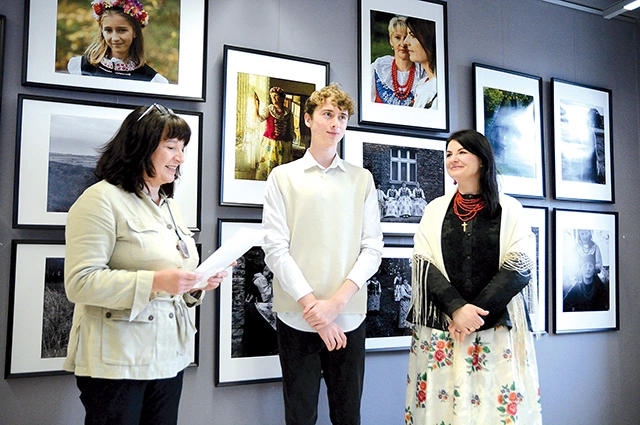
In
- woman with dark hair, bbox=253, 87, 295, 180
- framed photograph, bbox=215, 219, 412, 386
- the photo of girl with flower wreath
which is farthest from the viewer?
woman with dark hair, bbox=253, 87, 295, 180

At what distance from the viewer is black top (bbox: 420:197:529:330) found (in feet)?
6.41

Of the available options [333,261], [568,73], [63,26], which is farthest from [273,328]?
[568,73]

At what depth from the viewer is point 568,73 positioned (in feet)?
10.6

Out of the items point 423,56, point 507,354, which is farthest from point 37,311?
point 423,56

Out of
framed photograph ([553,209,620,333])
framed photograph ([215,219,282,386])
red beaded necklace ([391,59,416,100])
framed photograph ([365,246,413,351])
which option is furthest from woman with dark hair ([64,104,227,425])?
framed photograph ([553,209,620,333])

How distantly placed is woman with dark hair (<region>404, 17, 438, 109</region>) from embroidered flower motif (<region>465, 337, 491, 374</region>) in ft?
4.29

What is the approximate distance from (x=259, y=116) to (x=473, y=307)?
4.09 ft

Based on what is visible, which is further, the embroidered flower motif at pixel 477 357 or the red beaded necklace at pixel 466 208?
the red beaded necklace at pixel 466 208

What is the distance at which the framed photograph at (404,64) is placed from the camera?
263 centimetres

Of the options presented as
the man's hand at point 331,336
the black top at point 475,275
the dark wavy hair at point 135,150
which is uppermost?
the dark wavy hair at point 135,150

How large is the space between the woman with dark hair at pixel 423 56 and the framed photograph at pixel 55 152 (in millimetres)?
1458

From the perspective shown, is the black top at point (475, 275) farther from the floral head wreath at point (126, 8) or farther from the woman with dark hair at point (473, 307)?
the floral head wreath at point (126, 8)

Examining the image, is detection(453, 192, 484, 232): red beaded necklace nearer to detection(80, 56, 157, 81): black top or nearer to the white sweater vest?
the white sweater vest

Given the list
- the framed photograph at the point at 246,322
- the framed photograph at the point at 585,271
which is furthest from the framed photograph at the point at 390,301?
the framed photograph at the point at 585,271
